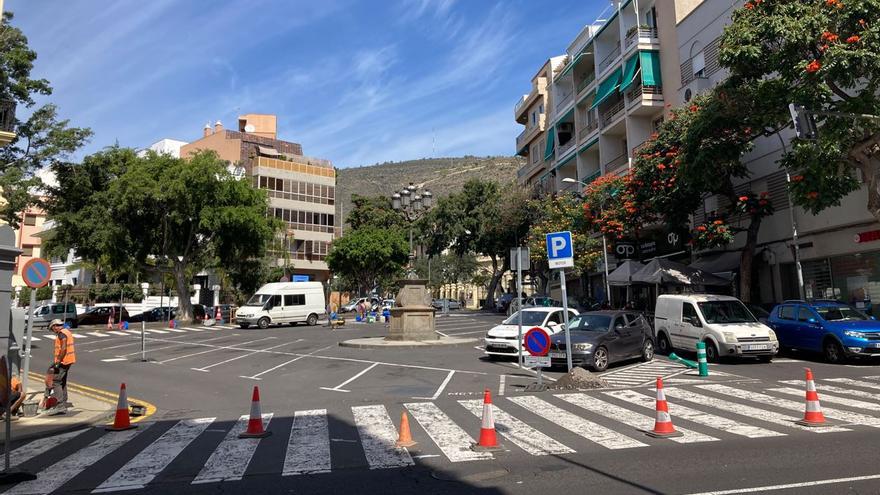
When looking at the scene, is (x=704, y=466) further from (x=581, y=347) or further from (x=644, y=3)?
(x=644, y=3)

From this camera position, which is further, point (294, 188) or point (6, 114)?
point (294, 188)

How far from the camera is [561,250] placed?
13008mm

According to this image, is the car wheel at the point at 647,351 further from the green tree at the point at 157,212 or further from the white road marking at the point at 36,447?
the green tree at the point at 157,212

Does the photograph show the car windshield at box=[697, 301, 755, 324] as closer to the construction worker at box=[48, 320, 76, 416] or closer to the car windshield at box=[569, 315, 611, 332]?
the car windshield at box=[569, 315, 611, 332]

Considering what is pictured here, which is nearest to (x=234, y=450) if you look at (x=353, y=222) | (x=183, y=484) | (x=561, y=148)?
(x=183, y=484)

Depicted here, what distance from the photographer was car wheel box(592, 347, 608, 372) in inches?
583

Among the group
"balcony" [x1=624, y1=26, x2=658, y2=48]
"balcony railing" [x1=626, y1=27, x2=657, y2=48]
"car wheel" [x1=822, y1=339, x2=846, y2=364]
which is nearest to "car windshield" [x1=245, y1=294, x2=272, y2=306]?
"balcony" [x1=624, y1=26, x2=658, y2=48]

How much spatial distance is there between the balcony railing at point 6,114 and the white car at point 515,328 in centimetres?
1388

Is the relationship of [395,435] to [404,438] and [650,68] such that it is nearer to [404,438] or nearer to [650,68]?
[404,438]

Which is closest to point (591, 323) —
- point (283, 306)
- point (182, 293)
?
point (283, 306)

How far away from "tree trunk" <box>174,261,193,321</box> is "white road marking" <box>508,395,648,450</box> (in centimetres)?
3470

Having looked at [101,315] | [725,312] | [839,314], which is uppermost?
[101,315]

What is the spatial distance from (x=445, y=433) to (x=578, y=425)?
1951mm

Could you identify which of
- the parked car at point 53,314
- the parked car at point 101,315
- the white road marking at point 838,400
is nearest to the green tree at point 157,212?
the parked car at point 101,315
